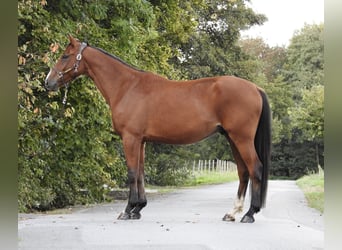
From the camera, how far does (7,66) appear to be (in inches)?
42.6

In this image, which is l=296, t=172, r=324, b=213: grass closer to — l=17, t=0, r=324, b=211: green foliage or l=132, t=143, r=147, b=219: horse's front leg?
l=17, t=0, r=324, b=211: green foliage

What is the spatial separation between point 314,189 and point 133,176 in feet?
20.0

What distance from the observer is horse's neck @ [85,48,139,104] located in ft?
15.7

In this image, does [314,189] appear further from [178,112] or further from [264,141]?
[178,112]

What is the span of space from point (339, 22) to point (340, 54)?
0.07m

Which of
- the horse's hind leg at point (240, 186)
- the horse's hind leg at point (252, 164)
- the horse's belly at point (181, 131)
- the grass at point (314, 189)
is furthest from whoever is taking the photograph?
the grass at point (314, 189)

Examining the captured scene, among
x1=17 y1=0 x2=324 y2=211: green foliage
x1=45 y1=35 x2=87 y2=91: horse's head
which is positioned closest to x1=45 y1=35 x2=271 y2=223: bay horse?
x1=45 y1=35 x2=87 y2=91: horse's head

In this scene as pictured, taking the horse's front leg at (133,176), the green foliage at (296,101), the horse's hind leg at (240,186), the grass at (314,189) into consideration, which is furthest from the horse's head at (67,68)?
the grass at (314,189)

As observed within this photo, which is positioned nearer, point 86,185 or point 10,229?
point 10,229

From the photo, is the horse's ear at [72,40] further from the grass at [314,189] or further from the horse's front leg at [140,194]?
the grass at [314,189]

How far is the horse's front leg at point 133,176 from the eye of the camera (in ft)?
15.3

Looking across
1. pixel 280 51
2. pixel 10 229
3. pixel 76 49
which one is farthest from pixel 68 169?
pixel 10 229

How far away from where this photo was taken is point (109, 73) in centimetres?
483

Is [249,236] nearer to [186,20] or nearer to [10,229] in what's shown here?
[10,229]
